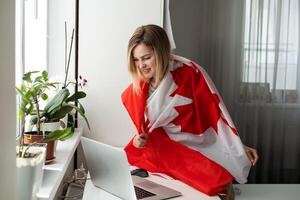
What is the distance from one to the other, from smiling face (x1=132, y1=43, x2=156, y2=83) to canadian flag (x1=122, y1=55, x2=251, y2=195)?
0.21 feet

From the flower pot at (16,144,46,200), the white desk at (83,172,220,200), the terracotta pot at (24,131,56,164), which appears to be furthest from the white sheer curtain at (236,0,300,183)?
the flower pot at (16,144,46,200)

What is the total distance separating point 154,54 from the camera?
1734mm

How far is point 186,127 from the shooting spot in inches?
70.5

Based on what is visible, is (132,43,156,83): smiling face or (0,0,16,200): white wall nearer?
(0,0,16,200): white wall

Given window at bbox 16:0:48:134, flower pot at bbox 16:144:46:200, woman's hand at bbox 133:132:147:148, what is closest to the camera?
flower pot at bbox 16:144:46:200

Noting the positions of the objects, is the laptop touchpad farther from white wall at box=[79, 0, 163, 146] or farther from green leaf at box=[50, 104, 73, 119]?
white wall at box=[79, 0, 163, 146]

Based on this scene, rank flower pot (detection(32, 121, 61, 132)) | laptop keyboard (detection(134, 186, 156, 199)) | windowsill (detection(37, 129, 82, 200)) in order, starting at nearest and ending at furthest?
1. windowsill (detection(37, 129, 82, 200))
2. laptop keyboard (detection(134, 186, 156, 199))
3. flower pot (detection(32, 121, 61, 132))

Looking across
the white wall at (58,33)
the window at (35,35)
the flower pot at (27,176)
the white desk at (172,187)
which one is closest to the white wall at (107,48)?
the white wall at (58,33)

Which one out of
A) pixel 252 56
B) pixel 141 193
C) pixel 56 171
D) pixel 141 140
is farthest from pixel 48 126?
pixel 252 56

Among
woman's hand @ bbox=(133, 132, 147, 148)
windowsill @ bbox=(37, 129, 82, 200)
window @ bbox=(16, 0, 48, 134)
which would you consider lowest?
windowsill @ bbox=(37, 129, 82, 200)

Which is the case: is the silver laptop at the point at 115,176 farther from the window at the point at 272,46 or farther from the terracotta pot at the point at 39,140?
the window at the point at 272,46

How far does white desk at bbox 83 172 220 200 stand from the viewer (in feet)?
4.80

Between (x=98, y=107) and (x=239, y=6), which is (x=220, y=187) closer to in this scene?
(x=98, y=107)

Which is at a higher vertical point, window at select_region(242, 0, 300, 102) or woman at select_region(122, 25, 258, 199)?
window at select_region(242, 0, 300, 102)
